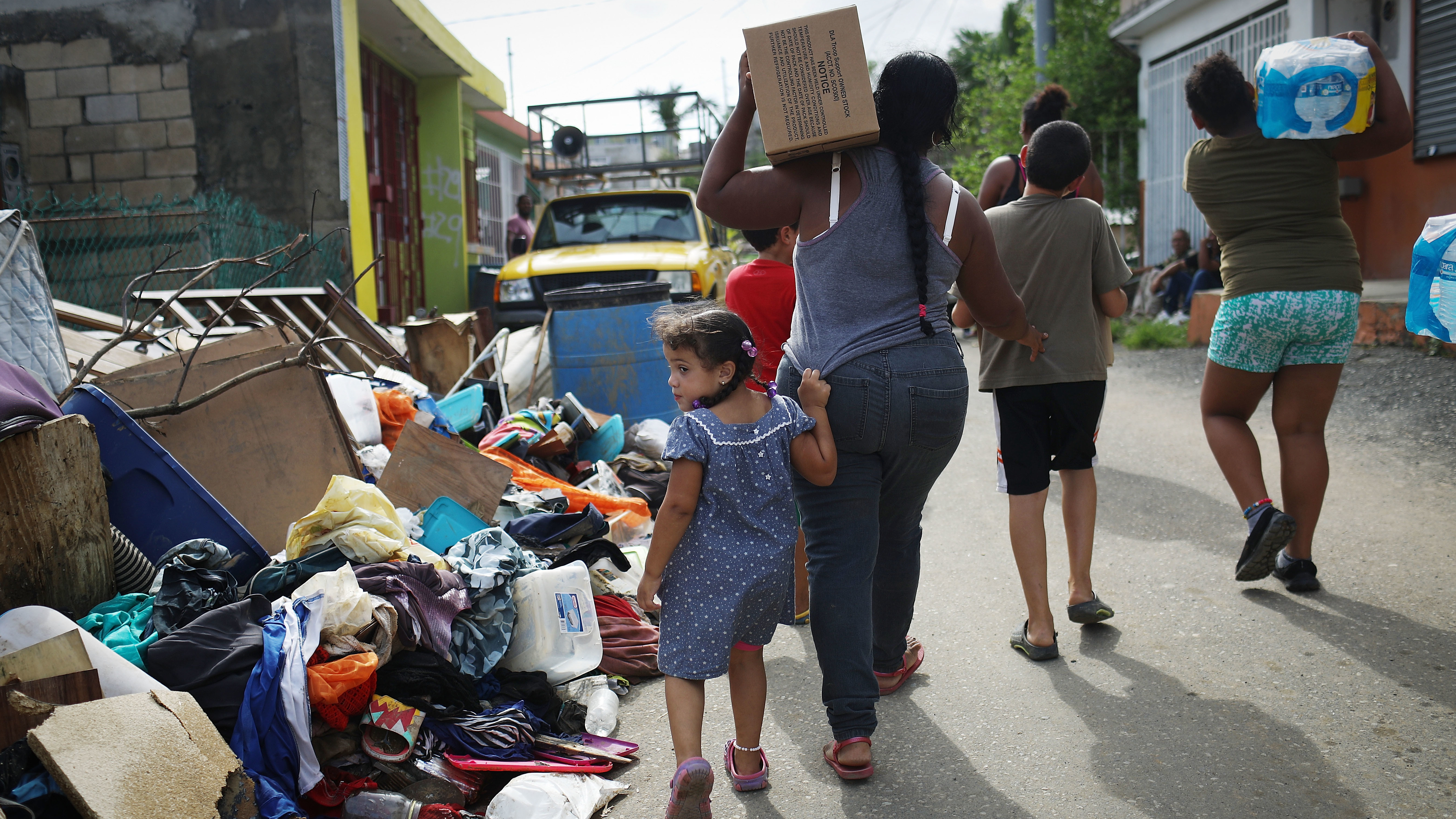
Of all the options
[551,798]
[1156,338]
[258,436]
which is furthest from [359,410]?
[1156,338]

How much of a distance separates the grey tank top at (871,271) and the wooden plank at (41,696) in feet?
6.22

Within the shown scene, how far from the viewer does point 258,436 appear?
156 inches

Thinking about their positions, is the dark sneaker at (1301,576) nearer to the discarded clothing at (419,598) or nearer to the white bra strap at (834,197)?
the white bra strap at (834,197)

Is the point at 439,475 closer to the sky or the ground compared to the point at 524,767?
closer to the sky

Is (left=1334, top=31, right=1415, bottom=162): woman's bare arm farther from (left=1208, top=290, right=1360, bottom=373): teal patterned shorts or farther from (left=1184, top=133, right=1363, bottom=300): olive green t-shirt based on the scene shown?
(left=1208, top=290, right=1360, bottom=373): teal patterned shorts

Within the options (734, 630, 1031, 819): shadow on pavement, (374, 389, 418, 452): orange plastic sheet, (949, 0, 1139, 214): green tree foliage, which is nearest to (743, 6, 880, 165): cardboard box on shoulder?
(734, 630, 1031, 819): shadow on pavement

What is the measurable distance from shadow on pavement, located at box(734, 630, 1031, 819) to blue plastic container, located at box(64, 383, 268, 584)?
1.85m

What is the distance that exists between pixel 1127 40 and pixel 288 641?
1602 cm

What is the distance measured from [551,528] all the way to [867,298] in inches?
77.8

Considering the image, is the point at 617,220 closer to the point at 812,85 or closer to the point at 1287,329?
the point at 1287,329

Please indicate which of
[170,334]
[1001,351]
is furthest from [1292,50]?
[170,334]

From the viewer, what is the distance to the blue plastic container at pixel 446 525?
3.79 meters

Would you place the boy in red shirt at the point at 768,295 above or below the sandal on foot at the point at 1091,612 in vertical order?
above

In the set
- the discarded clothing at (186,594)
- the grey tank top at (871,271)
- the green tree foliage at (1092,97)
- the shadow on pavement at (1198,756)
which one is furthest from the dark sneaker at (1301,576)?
the green tree foliage at (1092,97)
